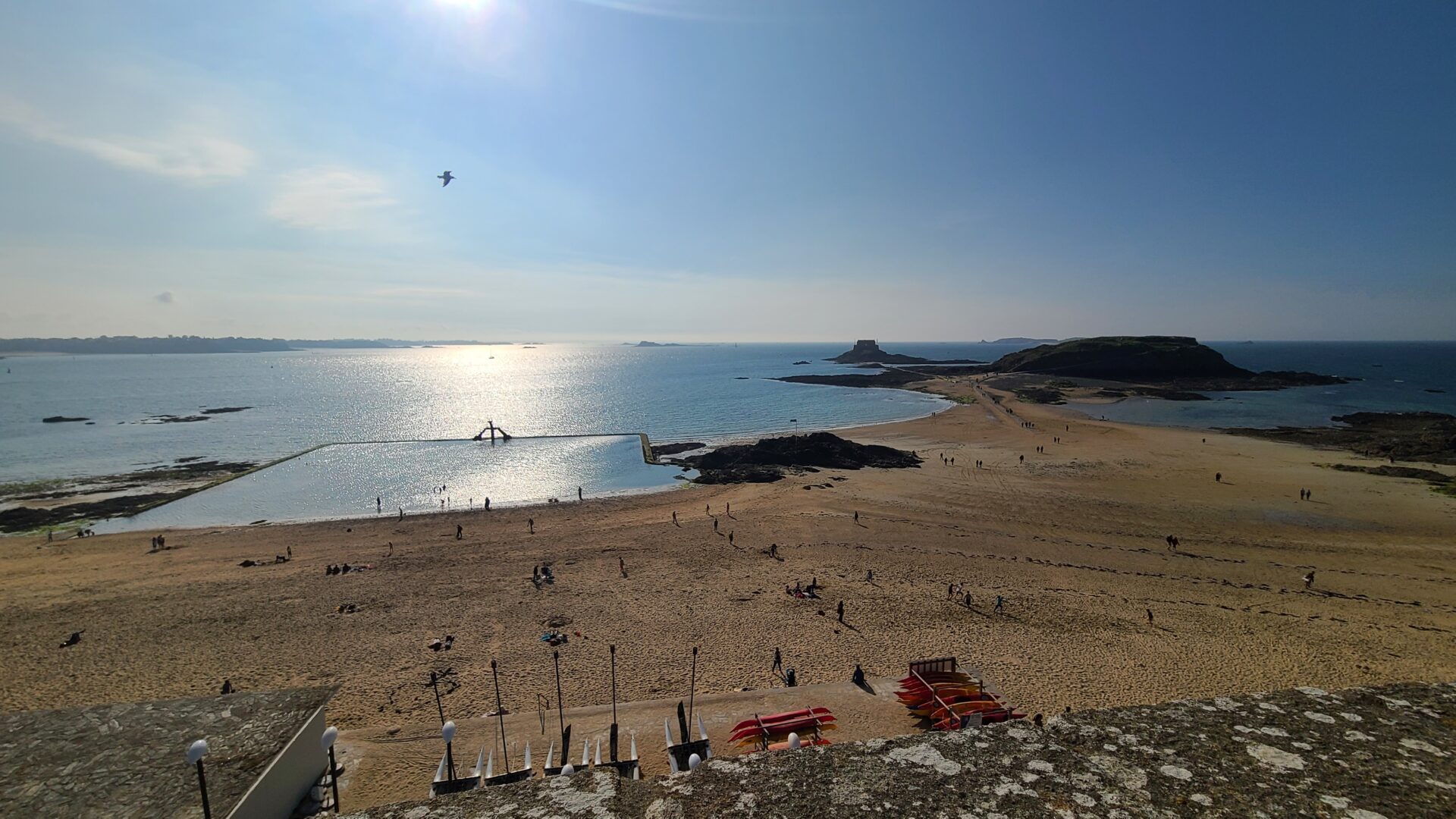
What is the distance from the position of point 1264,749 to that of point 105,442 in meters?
86.3

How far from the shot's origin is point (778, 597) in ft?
71.3

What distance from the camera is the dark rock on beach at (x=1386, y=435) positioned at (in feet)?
145

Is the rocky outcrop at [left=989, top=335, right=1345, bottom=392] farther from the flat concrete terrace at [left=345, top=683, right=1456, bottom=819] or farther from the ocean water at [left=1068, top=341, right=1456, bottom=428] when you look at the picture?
the flat concrete terrace at [left=345, top=683, right=1456, bottom=819]

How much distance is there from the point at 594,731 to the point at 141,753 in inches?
311

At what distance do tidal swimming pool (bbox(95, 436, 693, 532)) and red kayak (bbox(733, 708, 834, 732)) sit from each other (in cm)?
2902

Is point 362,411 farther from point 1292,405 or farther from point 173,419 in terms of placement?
point 1292,405

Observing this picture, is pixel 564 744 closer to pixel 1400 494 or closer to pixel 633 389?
pixel 1400 494

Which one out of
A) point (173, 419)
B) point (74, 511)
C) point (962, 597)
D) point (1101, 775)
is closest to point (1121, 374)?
point (962, 597)

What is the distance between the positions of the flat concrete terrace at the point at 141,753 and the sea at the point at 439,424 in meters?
31.3

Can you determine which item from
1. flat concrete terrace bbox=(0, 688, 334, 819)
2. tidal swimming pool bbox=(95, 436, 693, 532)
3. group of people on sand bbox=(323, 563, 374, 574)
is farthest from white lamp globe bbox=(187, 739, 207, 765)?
tidal swimming pool bbox=(95, 436, 693, 532)

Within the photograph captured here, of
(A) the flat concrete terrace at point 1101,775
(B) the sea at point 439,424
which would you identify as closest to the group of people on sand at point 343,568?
(B) the sea at point 439,424

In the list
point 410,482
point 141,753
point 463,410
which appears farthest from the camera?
point 463,410

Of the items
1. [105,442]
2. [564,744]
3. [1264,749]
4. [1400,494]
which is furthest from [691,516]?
[105,442]

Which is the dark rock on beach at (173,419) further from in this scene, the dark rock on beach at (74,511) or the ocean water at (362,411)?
the dark rock on beach at (74,511)
